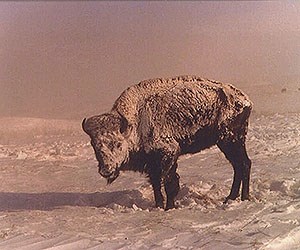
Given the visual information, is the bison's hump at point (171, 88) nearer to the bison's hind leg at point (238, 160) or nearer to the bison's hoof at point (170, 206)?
the bison's hind leg at point (238, 160)

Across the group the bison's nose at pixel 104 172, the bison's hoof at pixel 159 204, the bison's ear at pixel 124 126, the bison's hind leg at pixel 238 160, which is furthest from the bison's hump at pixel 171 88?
the bison's hoof at pixel 159 204

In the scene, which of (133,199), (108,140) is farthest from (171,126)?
(133,199)

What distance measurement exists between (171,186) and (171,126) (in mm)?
279

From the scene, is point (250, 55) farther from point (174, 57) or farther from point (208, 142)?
point (208, 142)

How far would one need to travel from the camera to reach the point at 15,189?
3.22 meters

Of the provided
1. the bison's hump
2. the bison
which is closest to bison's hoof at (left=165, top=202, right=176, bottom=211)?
the bison

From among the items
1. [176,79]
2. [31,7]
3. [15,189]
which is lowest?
[15,189]

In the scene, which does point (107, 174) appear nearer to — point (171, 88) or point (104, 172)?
point (104, 172)

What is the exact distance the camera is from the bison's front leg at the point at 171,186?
267 centimetres

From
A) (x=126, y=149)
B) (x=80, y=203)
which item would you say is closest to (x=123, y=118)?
(x=126, y=149)

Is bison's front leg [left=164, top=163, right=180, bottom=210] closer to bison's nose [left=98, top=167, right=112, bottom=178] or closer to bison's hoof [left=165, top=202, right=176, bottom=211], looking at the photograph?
bison's hoof [left=165, top=202, right=176, bottom=211]

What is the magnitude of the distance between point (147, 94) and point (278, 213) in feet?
2.84

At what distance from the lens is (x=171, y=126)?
268cm

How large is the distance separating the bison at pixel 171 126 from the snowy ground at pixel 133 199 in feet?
0.52
